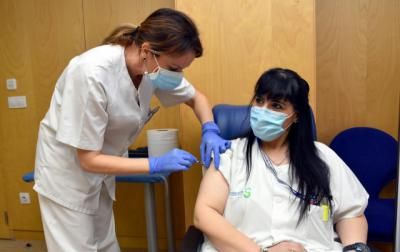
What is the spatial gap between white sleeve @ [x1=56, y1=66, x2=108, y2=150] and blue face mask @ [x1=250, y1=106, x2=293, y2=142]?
0.57 m

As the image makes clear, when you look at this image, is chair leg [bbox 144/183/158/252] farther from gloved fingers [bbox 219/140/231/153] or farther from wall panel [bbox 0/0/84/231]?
wall panel [bbox 0/0/84/231]

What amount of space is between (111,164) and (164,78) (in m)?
0.36

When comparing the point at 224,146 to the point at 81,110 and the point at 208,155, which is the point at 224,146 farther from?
the point at 81,110

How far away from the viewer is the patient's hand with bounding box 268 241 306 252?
1.30 metres

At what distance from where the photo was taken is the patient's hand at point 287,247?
1298 mm

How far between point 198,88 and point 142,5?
33.1 inches

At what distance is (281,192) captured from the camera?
1396mm

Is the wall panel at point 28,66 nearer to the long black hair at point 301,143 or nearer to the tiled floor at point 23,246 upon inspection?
the tiled floor at point 23,246

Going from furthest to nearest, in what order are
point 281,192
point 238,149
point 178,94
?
point 178,94 < point 238,149 < point 281,192

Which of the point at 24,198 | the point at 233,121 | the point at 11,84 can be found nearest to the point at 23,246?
the point at 24,198

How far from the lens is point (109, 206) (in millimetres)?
1629

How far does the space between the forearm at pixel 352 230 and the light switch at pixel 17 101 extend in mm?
2314

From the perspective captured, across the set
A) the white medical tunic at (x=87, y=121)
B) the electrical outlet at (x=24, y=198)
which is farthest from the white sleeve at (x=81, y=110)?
the electrical outlet at (x=24, y=198)

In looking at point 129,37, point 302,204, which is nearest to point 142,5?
point 129,37
